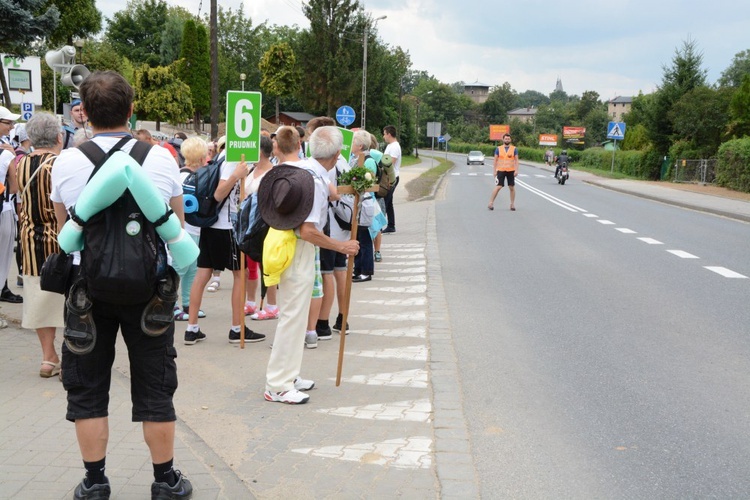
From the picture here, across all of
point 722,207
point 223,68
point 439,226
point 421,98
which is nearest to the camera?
point 439,226

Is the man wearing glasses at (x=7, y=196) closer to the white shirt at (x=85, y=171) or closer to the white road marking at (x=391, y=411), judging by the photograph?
the white road marking at (x=391, y=411)

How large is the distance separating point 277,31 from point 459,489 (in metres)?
114

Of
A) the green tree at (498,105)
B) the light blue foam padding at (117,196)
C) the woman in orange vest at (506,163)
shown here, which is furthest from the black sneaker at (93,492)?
the green tree at (498,105)

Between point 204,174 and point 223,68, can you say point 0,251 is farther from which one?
point 223,68

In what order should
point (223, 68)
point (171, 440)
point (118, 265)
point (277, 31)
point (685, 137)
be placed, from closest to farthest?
point (118, 265), point (171, 440), point (685, 137), point (223, 68), point (277, 31)

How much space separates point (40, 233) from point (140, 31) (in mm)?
104498

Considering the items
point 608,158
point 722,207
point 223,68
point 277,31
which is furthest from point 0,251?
point 277,31

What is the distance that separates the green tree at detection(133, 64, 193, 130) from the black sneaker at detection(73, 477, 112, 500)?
6275 cm

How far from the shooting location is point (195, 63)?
76812 mm

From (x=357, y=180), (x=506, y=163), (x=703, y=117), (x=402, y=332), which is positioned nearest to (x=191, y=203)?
(x=357, y=180)

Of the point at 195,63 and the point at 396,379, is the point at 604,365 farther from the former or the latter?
the point at 195,63

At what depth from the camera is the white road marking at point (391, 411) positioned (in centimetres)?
529

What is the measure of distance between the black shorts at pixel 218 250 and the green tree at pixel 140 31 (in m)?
98.7

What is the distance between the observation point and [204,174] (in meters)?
7.52
